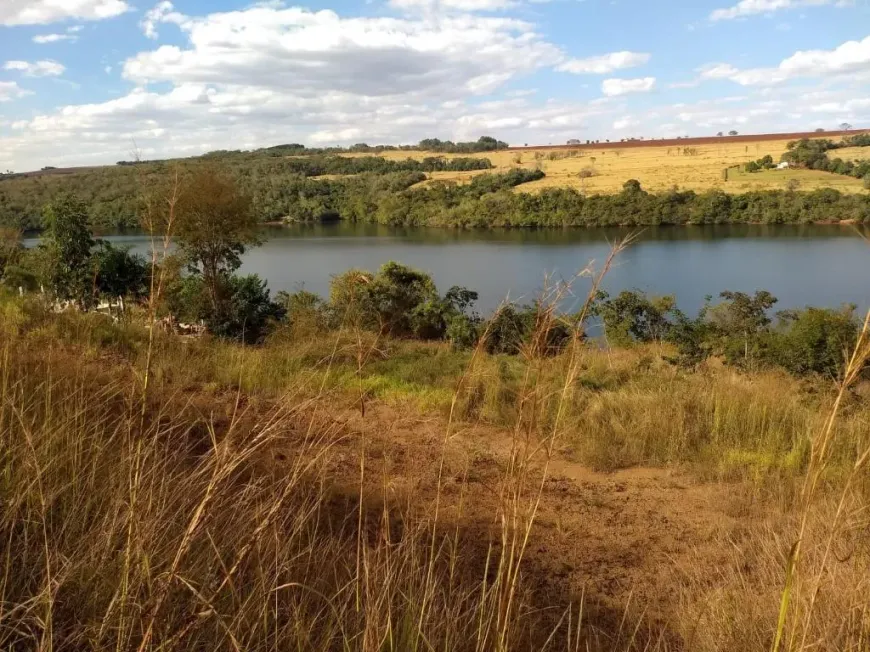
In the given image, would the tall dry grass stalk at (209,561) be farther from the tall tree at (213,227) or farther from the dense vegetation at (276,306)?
the tall tree at (213,227)

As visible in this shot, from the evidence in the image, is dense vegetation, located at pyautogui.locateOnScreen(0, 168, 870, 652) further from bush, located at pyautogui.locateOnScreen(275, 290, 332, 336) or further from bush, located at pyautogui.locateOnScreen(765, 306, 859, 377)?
bush, located at pyautogui.locateOnScreen(275, 290, 332, 336)

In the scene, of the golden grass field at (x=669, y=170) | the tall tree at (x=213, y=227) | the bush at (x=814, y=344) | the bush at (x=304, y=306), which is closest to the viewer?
the bush at (x=814, y=344)

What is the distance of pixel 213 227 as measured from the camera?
10.9m

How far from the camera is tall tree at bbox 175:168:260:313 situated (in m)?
10.6

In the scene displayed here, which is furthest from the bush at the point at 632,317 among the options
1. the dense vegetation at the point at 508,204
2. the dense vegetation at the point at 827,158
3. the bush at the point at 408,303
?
the dense vegetation at the point at 827,158

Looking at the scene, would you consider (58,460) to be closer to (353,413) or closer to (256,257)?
(353,413)

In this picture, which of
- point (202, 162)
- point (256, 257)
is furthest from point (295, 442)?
point (256, 257)

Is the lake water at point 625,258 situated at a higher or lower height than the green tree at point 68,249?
lower

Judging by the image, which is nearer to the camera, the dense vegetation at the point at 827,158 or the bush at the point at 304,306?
the bush at the point at 304,306

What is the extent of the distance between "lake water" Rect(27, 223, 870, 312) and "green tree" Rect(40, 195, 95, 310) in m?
6.97

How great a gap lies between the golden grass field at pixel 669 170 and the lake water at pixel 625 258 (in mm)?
7195

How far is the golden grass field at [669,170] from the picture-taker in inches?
1757

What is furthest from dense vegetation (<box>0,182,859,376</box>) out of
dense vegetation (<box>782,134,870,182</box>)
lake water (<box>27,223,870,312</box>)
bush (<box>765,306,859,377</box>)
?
dense vegetation (<box>782,134,870,182</box>)

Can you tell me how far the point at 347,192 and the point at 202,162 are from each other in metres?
46.1
